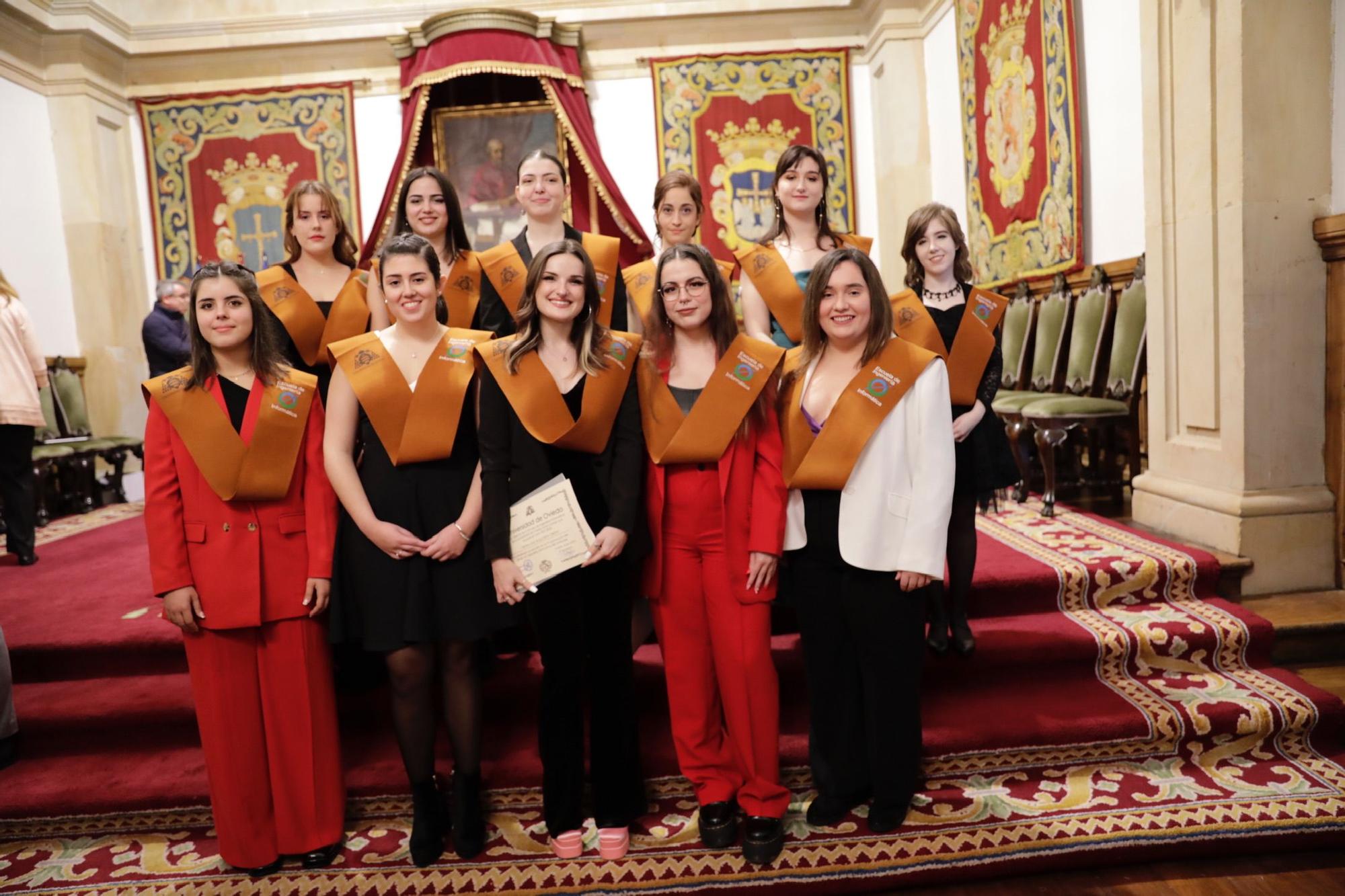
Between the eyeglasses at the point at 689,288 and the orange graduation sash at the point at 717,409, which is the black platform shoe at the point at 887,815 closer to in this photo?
the orange graduation sash at the point at 717,409

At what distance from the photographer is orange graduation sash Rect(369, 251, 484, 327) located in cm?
Answer: 282

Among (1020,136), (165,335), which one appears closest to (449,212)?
(165,335)

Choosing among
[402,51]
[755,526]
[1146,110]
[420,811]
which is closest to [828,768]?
[755,526]

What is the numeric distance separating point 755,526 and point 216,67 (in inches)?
290

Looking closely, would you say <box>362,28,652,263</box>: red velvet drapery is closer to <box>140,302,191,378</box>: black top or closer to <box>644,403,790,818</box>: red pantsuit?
<box>140,302,191,378</box>: black top

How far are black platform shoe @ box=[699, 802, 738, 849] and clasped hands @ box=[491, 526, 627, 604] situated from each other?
74 centimetres

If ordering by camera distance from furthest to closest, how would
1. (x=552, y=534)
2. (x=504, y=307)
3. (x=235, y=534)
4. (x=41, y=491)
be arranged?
(x=41, y=491), (x=504, y=307), (x=235, y=534), (x=552, y=534)

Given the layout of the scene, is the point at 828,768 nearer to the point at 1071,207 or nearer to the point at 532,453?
the point at 532,453

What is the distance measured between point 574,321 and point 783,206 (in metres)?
0.88

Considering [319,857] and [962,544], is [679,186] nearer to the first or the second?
[962,544]

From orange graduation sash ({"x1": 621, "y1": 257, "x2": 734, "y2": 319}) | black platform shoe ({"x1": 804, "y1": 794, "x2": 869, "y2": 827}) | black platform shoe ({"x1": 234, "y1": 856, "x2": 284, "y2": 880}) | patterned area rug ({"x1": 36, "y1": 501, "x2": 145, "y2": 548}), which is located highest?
orange graduation sash ({"x1": 621, "y1": 257, "x2": 734, "y2": 319})

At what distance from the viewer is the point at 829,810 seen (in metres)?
2.36

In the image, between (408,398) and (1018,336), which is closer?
(408,398)

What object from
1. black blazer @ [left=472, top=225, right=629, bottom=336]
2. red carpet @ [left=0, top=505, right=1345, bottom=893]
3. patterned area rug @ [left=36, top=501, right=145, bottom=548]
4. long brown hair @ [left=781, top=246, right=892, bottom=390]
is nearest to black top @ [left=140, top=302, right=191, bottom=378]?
patterned area rug @ [left=36, top=501, right=145, bottom=548]
